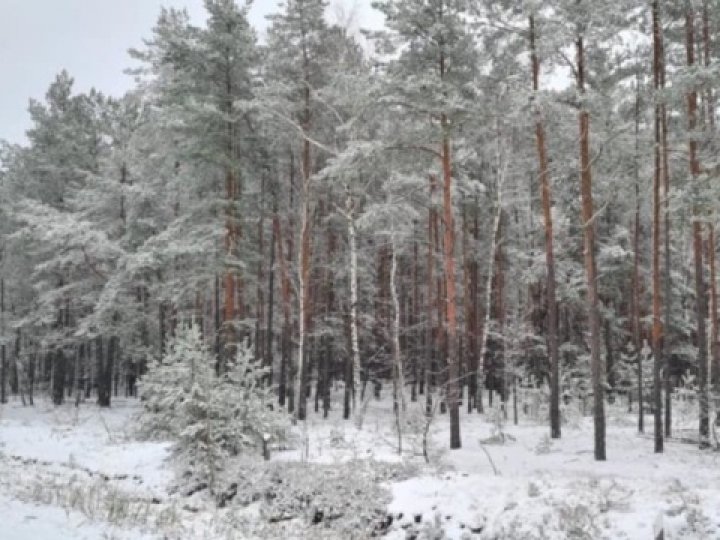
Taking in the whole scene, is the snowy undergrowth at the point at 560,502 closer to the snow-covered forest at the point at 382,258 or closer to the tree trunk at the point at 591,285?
the snow-covered forest at the point at 382,258

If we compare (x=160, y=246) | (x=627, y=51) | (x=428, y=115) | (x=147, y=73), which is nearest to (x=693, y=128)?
(x=627, y=51)

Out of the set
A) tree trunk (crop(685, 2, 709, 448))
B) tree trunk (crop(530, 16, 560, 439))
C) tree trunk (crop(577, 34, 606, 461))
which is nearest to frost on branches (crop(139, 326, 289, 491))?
tree trunk (crop(577, 34, 606, 461))

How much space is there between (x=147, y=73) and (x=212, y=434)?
2000 centimetres

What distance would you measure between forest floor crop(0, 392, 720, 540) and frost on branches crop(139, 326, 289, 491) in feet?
1.57

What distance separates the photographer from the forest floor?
8.62 meters

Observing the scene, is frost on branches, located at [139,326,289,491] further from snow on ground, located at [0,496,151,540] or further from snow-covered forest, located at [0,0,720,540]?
snow on ground, located at [0,496,151,540]

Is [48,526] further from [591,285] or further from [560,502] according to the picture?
[591,285]

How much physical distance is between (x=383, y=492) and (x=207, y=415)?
4.24 m

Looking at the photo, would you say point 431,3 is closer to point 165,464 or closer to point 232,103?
point 232,103

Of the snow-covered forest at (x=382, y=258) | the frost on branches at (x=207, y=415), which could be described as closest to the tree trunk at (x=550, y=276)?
the snow-covered forest at (x=382, y=258)

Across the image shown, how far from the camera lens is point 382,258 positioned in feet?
104

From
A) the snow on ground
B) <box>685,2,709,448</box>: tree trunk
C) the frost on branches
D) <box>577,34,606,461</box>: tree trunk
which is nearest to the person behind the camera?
the snow on ground

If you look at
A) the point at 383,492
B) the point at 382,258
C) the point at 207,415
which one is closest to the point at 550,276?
the point at 383,492

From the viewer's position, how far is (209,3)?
65.5 feet
